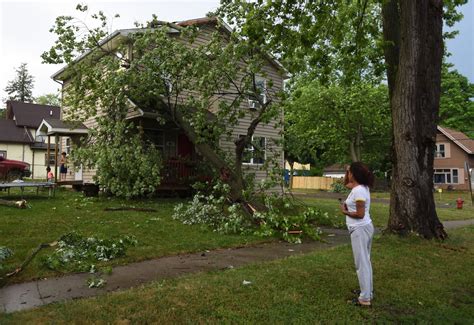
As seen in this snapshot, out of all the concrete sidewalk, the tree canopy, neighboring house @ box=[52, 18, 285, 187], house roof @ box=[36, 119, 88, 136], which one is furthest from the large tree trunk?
the tree canopy

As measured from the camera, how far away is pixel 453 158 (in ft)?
Result: 151

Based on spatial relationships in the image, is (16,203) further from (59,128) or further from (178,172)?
(59,128)

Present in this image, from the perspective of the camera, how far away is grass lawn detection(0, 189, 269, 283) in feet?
23.1

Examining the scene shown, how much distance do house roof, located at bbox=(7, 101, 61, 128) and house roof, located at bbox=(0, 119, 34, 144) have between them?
2.09 feet

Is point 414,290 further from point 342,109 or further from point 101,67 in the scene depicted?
point 342,109

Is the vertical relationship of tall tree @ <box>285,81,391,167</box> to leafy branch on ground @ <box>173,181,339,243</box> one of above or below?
above

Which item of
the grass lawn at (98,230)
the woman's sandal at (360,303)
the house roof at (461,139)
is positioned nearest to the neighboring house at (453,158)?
the house roof at (461,139)

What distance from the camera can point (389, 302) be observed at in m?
4.99

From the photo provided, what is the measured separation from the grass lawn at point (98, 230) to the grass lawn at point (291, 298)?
186cm

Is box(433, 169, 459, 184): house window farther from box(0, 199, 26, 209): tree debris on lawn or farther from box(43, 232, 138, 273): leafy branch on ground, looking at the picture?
box(43, 232, 138, 273): leafy branch on ground

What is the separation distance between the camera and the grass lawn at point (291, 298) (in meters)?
4.14

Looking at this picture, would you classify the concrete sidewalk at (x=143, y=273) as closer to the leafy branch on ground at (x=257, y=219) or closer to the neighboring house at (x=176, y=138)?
the leafy branch on ground at (x=257, y=219)

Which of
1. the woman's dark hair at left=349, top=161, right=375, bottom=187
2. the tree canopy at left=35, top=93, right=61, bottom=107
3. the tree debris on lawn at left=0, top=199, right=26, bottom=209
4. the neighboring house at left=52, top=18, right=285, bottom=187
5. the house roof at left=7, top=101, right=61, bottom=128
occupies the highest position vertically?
the tree canopy at left=35, top=93, right=61, bottom=107

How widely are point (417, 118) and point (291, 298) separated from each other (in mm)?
5883
